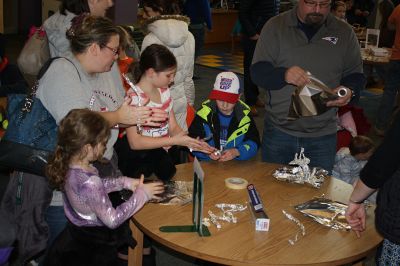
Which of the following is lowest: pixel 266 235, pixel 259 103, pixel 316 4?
pixel 259 103

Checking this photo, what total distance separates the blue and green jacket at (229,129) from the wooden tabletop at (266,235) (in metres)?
0.41

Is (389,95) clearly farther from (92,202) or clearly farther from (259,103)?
(92,202)

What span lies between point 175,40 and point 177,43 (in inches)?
1.2

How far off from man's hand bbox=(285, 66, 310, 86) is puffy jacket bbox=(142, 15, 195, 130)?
1251 mm

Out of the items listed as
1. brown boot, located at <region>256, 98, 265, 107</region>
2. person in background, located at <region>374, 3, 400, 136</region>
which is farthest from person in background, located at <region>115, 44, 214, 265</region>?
brown boot, located at <region>256, 98, 265, 107</region>

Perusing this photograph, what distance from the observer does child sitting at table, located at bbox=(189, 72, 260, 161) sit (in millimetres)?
3121

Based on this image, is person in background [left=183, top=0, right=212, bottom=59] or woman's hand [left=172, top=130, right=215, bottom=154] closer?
woman's hand [left=172, top=130, right=215, bottom=154]

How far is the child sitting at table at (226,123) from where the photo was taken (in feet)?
10.2

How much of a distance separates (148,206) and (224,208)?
35 centimetres

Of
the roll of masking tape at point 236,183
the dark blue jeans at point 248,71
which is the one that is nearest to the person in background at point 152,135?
the roll of masking tape at point 236,183

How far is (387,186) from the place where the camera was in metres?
1.93

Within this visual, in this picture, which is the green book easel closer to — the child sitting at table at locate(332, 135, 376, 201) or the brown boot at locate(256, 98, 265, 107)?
the child sitting at table at locate(332, 135, 376, 201)

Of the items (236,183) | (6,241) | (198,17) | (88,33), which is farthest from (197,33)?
(6,241)

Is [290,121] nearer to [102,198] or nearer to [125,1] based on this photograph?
[102,198]
